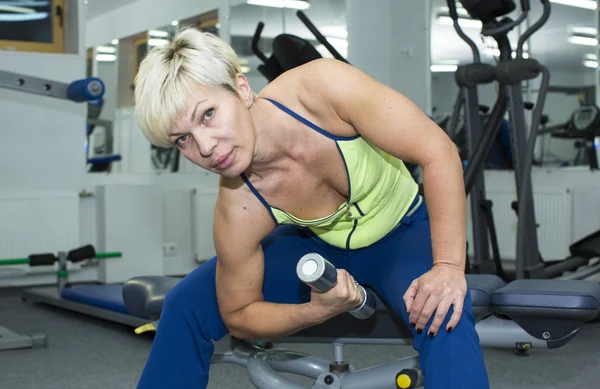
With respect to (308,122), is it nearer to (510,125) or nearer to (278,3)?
(510,125)

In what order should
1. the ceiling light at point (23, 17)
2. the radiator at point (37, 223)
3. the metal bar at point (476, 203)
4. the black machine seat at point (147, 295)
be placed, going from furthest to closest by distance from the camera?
1. the ceiling light at point (23, 17)
2. the radiator at point (37, 223)
3. the metal bar at point (476, 203)
4. the black machine seat at point (147, 295)

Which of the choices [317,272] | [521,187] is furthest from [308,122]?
[521,187]

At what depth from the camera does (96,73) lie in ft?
17.4

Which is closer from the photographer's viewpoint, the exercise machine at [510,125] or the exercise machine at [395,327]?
the exercise machine at [395,327]

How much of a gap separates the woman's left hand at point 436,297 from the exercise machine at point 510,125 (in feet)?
6.38

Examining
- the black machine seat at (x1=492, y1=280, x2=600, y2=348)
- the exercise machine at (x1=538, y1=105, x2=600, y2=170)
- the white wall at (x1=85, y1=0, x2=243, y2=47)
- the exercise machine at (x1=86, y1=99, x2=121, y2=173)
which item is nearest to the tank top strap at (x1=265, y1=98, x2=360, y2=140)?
the black machine seat at (x1=492, y1=280, x2=600, y2=348)

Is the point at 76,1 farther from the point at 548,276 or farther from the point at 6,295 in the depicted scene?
→ the point at 548,276

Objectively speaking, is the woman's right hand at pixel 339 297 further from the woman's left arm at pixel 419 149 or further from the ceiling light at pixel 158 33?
the ceiling light at pixel 158 33

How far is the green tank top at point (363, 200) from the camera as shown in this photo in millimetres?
1388

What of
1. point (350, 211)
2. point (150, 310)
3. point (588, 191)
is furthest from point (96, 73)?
point (350, 211)

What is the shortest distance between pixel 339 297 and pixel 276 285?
0.34 m

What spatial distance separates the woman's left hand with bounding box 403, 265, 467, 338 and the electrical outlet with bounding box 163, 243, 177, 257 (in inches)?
165

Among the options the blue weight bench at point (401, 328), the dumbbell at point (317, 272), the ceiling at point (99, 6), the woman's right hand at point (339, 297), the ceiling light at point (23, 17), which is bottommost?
the blue weight bench at point (401, 328)

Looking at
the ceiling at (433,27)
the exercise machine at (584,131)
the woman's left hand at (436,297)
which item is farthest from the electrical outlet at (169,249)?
the woman's left hand at (436,297)
